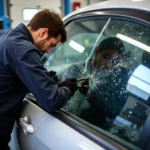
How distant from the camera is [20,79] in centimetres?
164

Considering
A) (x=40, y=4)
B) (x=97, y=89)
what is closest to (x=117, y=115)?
(x=97, y=89)

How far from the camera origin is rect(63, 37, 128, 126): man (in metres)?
1.42

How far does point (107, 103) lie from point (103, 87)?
3.8 inches

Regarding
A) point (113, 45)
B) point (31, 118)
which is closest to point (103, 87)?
point (113, 45)

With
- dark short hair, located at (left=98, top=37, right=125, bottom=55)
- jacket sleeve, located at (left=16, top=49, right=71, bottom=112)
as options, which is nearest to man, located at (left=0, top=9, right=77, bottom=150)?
jacket sleeve, located at (left=16, top=49, right=71, bottom=112)

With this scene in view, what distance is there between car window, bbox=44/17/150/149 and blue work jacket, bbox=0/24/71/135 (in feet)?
0.52

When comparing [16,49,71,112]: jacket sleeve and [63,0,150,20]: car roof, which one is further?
[16,49,71,112]: jacket sleeve

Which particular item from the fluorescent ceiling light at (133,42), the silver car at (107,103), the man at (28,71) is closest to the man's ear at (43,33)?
the man at (28,71)

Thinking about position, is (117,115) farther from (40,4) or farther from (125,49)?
(40,4)

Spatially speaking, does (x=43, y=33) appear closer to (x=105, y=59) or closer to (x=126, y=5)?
(x=105, y=59)

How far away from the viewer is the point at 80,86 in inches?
67.3

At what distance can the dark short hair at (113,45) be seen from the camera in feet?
4.99

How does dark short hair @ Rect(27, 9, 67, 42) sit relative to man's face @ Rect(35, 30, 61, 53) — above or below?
above

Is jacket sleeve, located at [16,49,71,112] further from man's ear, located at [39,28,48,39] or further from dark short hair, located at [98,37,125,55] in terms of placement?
dark short hair, located at [98,37,125,55]
